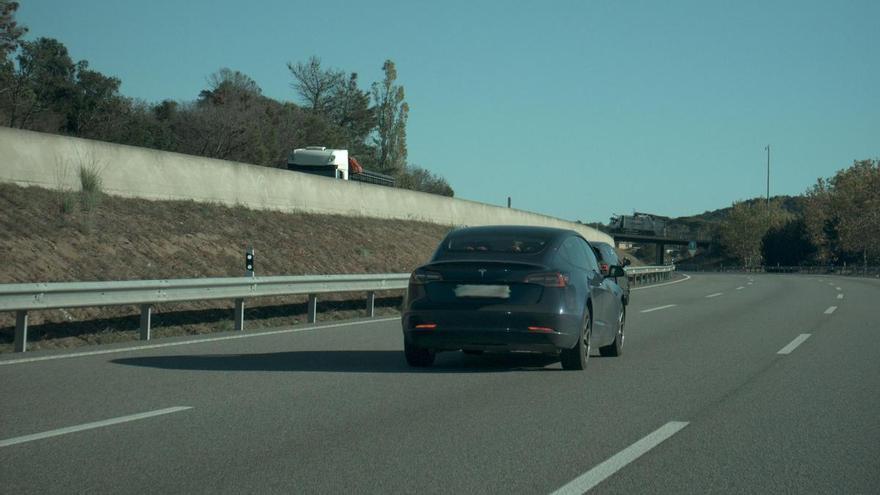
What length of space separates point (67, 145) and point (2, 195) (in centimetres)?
235

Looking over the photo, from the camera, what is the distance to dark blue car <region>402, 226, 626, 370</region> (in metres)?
9.84

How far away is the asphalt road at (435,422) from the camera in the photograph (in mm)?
5543

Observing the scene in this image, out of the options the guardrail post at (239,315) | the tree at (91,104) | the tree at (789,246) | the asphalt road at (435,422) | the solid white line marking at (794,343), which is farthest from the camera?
the tree at (789,246)

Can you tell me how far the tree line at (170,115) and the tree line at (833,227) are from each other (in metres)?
58.2

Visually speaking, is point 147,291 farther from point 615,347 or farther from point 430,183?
point 430,183

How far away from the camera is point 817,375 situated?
10312 mm

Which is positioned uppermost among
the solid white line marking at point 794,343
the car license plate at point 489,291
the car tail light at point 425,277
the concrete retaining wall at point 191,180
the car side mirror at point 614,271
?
the concrete retaining wall at point 191,180

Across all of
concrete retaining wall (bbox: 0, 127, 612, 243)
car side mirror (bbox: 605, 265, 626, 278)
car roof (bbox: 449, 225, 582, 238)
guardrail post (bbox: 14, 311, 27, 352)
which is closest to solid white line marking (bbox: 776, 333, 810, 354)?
car side mirror (bbox: 605, 265, 626, 278)

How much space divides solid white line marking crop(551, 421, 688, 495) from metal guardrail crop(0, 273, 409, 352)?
7.20 m

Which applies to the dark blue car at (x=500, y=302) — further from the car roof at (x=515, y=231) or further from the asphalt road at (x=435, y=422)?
the asphalt road at (x=435, y=422)

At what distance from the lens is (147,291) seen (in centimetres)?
1306

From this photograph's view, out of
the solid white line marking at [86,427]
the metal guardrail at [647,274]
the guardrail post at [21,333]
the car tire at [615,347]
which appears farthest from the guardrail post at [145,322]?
the metal guardrail at [647,274]

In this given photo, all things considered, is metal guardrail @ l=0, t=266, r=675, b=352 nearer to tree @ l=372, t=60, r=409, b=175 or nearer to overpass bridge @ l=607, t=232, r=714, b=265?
tree @ l=372, t=60, r=409, b=175

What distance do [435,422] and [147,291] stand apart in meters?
6.85
